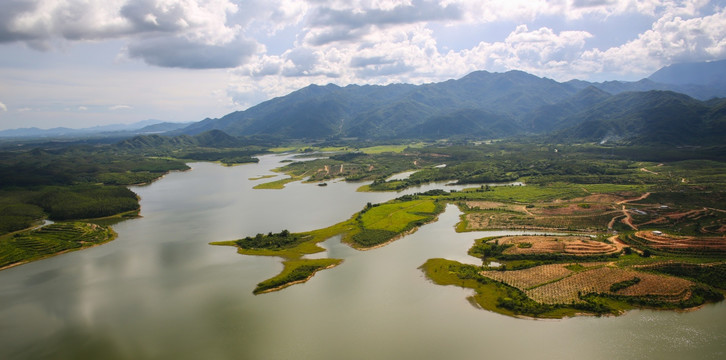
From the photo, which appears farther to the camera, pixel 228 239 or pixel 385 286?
pixel 228 239

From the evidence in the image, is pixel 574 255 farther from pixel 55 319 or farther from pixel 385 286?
pixel 55 319

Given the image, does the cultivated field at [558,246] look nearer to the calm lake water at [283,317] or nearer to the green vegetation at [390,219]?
the calm lake water at [283,317]

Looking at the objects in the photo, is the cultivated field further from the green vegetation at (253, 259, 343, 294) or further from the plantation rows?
the green vegetation at (253, 259, 343, 294)

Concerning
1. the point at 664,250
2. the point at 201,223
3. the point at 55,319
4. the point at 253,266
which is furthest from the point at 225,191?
the point at 664,250

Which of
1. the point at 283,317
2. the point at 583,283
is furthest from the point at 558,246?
the point at 283,317

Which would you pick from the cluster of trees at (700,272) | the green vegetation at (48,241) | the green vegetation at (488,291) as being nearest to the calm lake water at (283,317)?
the green vegetation at (488,291)

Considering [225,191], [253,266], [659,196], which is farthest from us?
→ [225,191]

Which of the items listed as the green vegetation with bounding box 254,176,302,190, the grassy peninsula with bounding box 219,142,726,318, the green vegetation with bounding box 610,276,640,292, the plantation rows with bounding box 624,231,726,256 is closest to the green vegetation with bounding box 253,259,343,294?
the grassy peninsula with bounding box 219,142,726,318

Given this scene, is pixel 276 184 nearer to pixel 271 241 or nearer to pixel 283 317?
pixel 271 241
